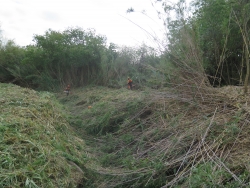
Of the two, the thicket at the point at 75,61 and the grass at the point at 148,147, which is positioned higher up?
the thicket at the point at 75,61

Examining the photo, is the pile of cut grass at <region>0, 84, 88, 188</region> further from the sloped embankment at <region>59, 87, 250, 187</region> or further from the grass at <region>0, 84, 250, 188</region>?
the sloped embankment at <region>59, 87, 250, 187</region>

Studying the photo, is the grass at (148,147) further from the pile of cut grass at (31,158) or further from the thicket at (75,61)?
the thicket at (75,61)

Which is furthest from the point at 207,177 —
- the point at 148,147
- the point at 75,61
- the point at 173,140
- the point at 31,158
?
the point at 75,61

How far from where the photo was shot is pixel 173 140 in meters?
3.68

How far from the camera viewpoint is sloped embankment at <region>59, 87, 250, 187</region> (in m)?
2.87

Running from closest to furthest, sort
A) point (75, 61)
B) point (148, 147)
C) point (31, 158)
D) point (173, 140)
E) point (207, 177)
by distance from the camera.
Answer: point (207, 177), point (31, 158), point (173, 140), point (148, 147), point (75, 61)

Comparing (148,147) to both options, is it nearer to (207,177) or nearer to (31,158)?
(207,177)

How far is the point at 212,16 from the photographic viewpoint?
21.7 ft

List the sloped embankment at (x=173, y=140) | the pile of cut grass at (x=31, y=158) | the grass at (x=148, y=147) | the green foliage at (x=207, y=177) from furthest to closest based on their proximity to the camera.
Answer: the sloped embankment at (x=173, y=140) → the grass at (x=148, y=147) → the pile of cut grass at (x=31, y=158) → the green foliage at (x=207, y=177)

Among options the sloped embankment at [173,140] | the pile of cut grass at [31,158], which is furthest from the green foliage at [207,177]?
the pile of cut grass at [31,158]

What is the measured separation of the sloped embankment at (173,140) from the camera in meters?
2.87

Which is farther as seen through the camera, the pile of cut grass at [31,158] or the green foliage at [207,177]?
the pile of cut grass at [31,158]

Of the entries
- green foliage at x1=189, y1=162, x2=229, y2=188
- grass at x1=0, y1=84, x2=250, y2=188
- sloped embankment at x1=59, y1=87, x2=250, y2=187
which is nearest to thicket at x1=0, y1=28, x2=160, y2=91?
sloped embankment at x1=59, y1=87, x2=250, y2=187

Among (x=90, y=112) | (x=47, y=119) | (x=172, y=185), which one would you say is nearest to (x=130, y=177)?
(x=172, y=185)
